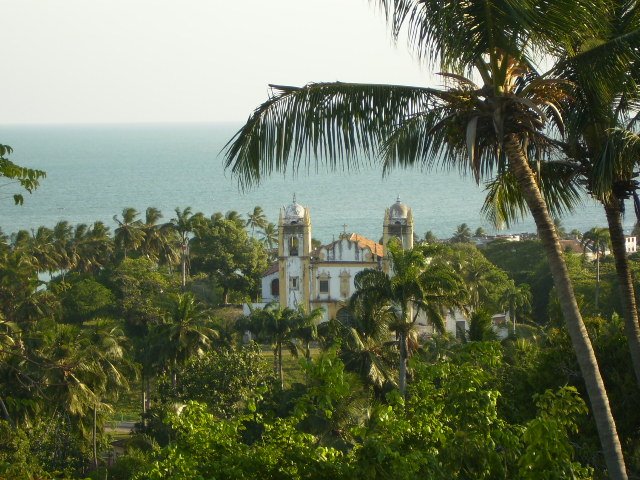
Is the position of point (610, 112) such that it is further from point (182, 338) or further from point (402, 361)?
point (182, 338)

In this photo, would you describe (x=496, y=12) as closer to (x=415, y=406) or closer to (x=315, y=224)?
(x=415, y=406)

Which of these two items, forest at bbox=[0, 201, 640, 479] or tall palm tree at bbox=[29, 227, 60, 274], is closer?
forest at bbox=[0, 201, 640, 479]

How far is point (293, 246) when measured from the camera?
61750 mm

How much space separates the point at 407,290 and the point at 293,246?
2964 centimetres

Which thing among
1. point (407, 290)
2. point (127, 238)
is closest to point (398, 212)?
point (127, 238)

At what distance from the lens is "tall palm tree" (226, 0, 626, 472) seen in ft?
35.2

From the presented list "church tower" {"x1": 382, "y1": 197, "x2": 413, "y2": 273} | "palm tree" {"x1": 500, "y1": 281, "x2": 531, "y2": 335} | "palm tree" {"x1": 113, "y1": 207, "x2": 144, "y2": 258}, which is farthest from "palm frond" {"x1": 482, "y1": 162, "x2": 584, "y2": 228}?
"palm tree" {"x1": 113, "y1": 207, "x2": 144, "y2": 258}

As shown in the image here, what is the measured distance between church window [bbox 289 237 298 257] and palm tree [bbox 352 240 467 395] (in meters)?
27.7

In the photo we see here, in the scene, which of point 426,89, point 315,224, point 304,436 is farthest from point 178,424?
point 315,224

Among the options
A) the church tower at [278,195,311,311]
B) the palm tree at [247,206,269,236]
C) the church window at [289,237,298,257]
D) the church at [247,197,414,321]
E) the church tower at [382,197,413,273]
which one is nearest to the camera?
the church tower at [382,197,413,273]

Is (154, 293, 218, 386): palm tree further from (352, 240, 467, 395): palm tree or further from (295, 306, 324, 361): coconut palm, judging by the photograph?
(352, 240, 467, 395): palm tree

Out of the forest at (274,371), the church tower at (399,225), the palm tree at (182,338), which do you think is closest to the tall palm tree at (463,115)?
the forest at (274,371)

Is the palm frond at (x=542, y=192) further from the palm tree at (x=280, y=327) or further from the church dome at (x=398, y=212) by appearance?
the church dome at (x=398, y=212)

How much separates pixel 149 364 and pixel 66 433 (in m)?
7.17
